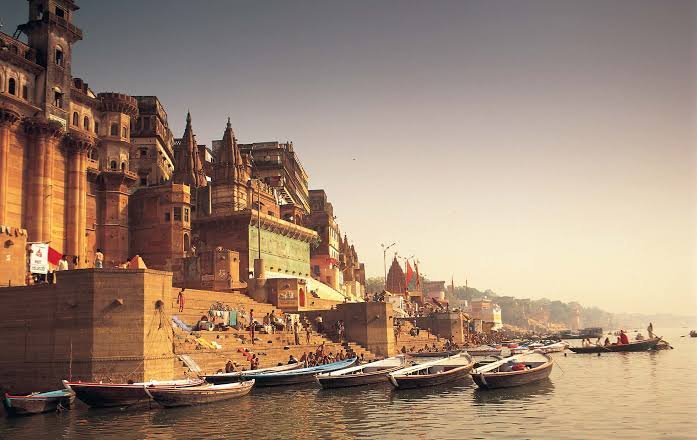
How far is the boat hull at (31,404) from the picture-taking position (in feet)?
82.1

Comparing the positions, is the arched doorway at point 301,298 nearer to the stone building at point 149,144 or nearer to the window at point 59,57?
the stone building at point 149,144

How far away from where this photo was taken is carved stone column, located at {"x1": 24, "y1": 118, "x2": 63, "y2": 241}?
47938 mm

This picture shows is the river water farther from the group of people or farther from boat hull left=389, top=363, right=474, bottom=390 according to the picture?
the group of people

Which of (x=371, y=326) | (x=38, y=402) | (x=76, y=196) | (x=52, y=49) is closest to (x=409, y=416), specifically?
(x=38, y=402)

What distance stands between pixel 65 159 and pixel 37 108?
517 centimetres

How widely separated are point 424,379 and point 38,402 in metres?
18.4

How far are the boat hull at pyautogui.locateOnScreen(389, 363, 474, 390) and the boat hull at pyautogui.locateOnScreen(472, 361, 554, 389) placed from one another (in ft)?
8.53

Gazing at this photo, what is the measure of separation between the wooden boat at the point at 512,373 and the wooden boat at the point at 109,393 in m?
15.3

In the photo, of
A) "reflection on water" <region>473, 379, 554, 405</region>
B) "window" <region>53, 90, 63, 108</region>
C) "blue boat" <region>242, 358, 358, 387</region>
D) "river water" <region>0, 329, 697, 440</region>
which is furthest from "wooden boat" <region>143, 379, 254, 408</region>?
"window" <region>53, 90, 63, 108</region>

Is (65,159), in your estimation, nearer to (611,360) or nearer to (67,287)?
(67,287)

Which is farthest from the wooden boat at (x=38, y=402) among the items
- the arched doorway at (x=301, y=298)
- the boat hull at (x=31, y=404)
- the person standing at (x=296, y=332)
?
the arched doorway at (x=301, y=298)

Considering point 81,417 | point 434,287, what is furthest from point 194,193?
point 434,287

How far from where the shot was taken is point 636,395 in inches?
1272

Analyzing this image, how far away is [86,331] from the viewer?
28.2m
